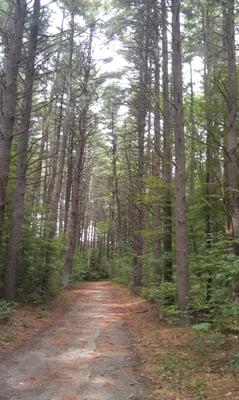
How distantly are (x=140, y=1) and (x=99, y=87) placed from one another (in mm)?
12837

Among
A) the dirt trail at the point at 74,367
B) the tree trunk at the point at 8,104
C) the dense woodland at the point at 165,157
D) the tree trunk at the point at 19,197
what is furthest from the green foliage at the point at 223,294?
the tree trunk at the point at 19,197

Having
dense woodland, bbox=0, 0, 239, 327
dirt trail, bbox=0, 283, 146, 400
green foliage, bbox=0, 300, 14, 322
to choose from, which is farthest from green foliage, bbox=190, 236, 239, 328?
green foliage, bbox=0, 300, 14, 322

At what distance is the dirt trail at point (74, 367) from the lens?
5.18 m

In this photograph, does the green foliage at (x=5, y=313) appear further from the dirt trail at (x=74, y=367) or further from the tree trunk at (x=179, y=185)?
the tree trunk at (x=179, y=185)

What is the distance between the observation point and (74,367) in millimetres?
6430

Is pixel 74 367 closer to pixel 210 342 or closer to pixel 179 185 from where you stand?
pixel 210 342

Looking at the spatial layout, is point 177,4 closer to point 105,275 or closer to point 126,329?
point 126,329

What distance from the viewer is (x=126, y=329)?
10422 mm

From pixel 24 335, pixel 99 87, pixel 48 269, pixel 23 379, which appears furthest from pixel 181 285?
pixel 99 87

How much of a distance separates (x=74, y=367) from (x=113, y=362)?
0.71m

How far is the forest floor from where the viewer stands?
5246 millimetres

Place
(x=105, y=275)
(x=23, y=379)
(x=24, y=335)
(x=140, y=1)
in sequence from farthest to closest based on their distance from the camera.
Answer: (x=105, y=275) < (x=140, y=1) < (x=24, y=335) < (x=23, y=379)

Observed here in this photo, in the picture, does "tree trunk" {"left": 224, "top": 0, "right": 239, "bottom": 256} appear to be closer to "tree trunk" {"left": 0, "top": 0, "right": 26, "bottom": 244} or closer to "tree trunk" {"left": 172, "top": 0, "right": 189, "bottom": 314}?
"tree trunk" {"left": 172, "top": 0, "right": 189, "bottom": 314}

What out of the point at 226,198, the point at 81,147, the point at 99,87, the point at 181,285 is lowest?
the point at 181,285
